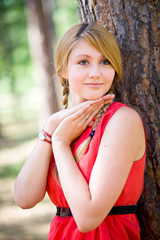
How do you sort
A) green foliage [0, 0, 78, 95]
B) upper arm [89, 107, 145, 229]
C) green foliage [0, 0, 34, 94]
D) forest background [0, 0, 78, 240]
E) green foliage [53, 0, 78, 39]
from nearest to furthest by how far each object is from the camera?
upper arm [89, 107, 145, 229] → forest background [0, 0, 78, 240] → green foliage [0, 0, 34, 94] → green foliage [0, 0, 78, 95] → green foliage [53, 0, 78, 39]

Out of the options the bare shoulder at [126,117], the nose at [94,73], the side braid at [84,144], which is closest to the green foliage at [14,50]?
the nose at [94,73]

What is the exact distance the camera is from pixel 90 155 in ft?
6.68

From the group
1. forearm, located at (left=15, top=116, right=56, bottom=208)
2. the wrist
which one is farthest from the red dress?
the wrist

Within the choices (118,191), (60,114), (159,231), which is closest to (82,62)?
(60,114)

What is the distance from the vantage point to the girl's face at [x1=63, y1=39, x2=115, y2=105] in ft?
7.23

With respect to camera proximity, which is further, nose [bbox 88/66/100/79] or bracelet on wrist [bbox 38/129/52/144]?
bracelet on wrist [bbox 38/129/52/144]

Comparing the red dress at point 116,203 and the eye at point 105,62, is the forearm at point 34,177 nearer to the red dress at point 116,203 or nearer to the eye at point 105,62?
the red dress at point 116,203

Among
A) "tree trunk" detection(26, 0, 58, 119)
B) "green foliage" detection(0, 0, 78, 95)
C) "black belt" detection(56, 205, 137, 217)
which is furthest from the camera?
"green foliage" detection(0, 0, 78, 95)

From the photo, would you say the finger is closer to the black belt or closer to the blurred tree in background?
the black belt

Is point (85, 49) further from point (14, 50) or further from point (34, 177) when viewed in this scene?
point (14, 50)

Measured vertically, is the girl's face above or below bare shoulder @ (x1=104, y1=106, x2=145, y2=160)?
above

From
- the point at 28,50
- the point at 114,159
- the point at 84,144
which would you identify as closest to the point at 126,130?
the point at 114,159

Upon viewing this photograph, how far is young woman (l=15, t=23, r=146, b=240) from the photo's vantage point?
6.18 feet

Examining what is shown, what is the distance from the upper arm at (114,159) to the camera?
184cm
